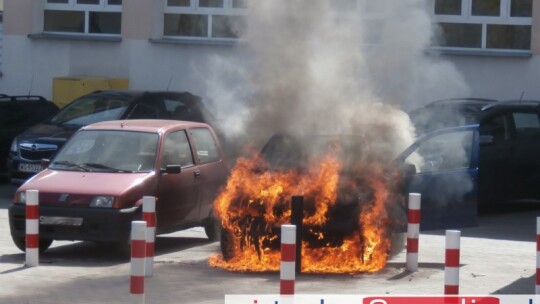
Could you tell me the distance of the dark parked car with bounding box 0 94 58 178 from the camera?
22.6m

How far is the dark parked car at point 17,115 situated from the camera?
2256 centimetres

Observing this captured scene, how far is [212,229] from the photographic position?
1521cm

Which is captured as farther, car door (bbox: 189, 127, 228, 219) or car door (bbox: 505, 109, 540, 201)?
car door (bbox: 505, 109, 540, 201)

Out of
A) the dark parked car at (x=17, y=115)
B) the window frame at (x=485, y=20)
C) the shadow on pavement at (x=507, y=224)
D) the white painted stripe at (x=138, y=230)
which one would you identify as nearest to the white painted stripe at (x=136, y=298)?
the white painted stripe at (x=138, y=230)

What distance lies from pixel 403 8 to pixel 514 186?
545cm

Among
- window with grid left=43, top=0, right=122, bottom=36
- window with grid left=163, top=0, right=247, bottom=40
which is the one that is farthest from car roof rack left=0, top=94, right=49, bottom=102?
window with grid left=163, top=0, right=247, bottom=40

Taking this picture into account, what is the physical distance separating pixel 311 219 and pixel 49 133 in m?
9.12

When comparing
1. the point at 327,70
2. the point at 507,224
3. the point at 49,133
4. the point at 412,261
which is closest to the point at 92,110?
the point at 49,133

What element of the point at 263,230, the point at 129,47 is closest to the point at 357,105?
the point at 263,230

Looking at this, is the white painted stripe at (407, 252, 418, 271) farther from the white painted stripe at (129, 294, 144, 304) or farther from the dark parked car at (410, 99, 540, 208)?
the dark parked car at (410, 99, 540, 208)

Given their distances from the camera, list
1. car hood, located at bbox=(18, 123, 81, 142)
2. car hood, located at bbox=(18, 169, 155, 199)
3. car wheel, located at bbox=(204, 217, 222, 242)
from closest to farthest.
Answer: car hood, located at bbox=(18, 169, 155, 199) → car wheel, located at bbox=(204, 217, 222, 242) → car hood, located at bbox=(18, 123, 81, 142)

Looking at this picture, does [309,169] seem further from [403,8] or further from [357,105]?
[403,8]

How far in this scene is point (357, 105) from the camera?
528 inches

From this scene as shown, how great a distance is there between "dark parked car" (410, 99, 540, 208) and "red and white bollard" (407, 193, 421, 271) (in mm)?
5230
